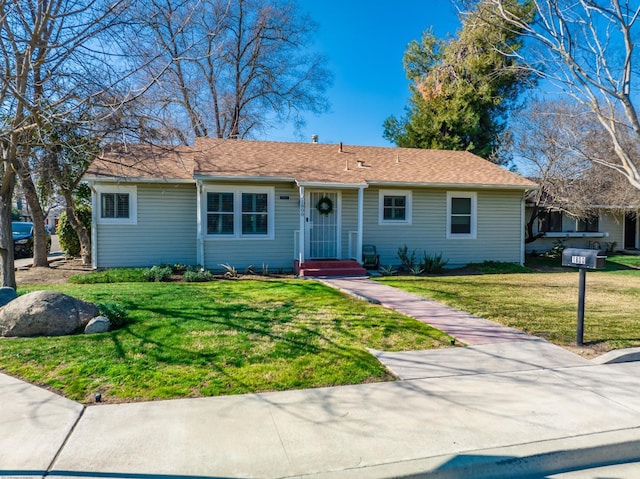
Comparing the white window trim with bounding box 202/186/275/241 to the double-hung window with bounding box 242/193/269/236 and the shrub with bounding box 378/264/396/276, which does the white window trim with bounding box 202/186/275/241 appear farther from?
the shrub with bounding box 378/264/396/276

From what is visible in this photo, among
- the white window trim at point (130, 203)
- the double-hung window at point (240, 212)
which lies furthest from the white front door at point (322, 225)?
the white window trim at point (130, 203)

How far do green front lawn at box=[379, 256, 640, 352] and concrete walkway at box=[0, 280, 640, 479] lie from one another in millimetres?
Result: 2034

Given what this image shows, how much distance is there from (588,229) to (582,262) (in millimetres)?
18771

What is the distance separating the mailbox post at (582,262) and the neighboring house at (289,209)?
7372 mm

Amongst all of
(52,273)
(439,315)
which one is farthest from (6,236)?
(439,315)

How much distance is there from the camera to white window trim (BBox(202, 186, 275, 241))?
41.5 feet

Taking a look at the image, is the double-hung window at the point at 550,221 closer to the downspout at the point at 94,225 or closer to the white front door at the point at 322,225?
the white front door at the point at 322,225

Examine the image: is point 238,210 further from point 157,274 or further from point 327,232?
point 157,274

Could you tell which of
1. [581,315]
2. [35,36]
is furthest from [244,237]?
[581,315]

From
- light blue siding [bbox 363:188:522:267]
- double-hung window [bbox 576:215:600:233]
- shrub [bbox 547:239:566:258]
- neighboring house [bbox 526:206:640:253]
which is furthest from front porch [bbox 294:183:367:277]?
double-hung window [bbox 576:215:600:233]

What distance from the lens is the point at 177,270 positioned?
12609 millimetres

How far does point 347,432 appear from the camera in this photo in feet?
11.0

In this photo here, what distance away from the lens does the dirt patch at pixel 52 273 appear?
11203 mm

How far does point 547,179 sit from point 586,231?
5444 mm
